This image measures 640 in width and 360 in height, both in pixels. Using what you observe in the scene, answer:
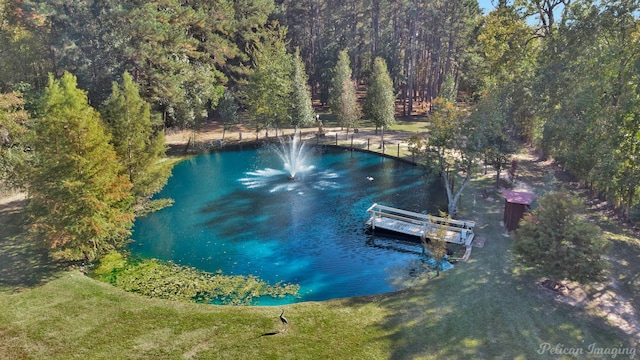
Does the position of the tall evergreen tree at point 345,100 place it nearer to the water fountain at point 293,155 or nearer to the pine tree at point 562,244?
the water fountain at point 293,155

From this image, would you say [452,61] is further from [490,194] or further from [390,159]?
[490,194]

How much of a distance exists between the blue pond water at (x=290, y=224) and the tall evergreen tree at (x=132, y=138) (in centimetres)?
382

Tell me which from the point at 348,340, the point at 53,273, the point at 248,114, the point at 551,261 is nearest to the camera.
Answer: the point at 348,340

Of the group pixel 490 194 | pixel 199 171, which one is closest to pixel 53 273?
pixel 199 171

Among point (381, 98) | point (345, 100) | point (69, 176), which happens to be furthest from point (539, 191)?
point (345, 100)

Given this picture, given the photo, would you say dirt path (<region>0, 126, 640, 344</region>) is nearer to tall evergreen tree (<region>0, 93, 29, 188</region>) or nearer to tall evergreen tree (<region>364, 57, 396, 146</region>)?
tall evergreen tree (<region>364, 57, 396, 146</region>)

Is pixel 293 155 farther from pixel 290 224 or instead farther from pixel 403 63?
pixel 403 63

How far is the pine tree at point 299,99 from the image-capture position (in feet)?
170

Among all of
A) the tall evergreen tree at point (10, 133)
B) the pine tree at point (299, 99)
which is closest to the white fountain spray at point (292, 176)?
the pine tree at point (299, 99)

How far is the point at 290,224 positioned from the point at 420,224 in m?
9.06

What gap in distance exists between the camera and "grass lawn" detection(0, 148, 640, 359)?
15750 mm

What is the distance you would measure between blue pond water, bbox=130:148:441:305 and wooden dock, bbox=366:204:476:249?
78cm

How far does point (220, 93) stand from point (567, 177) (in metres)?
41.3

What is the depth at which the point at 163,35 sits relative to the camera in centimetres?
4428
